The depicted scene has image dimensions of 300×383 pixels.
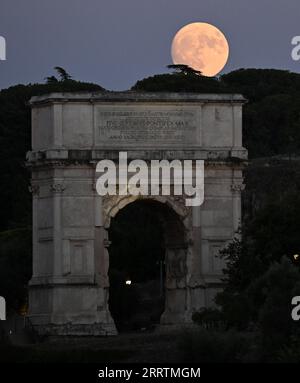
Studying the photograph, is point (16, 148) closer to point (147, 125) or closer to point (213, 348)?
point (147, 125)

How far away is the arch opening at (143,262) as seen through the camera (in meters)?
73.1

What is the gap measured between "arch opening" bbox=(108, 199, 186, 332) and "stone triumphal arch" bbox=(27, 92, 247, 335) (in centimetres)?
20

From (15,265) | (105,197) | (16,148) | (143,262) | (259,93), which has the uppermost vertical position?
(259,93)

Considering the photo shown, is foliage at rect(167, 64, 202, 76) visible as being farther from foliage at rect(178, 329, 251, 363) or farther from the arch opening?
foliage at rect(178, 329, 251, 363)

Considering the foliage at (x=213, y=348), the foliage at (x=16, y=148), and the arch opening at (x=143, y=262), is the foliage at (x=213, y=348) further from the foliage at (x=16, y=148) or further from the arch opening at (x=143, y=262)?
the foliage at (x=16, y=148)

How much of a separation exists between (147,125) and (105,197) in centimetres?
252

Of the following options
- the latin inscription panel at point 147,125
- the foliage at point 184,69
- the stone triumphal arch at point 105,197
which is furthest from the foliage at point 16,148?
the latin inscription panel at point 147,125

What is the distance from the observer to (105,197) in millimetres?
71438

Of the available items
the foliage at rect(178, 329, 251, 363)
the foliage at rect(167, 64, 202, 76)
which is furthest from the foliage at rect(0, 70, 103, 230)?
the foliage at rect(178, 329, 251, 363)

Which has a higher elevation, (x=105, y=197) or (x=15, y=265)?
(x=105, y=197)

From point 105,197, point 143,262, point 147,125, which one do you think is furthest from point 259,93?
point 105,197

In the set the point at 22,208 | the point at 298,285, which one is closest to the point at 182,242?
the point at 298,285

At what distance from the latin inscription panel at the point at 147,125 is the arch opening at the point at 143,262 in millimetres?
2084

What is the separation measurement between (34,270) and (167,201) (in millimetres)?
4502
